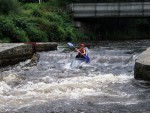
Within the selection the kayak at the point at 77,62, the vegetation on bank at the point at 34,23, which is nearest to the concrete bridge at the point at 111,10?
the vegetation on bank at the point at 34,23

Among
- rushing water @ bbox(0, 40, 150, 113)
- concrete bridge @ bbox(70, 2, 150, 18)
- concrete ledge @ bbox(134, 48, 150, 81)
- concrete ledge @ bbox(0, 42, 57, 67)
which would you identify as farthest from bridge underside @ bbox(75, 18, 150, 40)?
concrete ledge @ bbox(134, 48, 150, 81)

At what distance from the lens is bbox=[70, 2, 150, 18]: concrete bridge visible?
43.9 meters

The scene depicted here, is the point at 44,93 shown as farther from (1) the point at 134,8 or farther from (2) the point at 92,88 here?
(1) the point at 134,8

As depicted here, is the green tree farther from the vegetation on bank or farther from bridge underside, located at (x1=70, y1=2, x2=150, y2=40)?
bridge underside, located at (x1=70, y1=2, x2=150, y2=40)

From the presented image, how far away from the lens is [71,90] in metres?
13.8

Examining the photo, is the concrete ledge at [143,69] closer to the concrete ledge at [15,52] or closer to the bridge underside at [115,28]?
the concrete ledge at [15,52]

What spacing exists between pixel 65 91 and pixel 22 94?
1473 millimetres

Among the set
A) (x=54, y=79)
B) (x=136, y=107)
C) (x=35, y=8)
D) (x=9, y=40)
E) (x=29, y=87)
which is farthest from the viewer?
(x=35, y=8)

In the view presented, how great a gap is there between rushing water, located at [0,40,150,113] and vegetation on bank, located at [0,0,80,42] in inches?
402

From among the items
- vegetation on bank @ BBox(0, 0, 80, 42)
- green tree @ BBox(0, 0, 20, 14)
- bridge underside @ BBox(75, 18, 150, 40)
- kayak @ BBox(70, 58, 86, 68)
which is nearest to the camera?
kayak @ BBox(70, 58, 86, 68)

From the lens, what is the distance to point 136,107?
37.6ft

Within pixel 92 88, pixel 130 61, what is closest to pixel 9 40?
pixel 130 61

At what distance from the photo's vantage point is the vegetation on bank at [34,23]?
3066 centimetres

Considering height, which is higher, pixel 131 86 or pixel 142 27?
pixel 131 86
